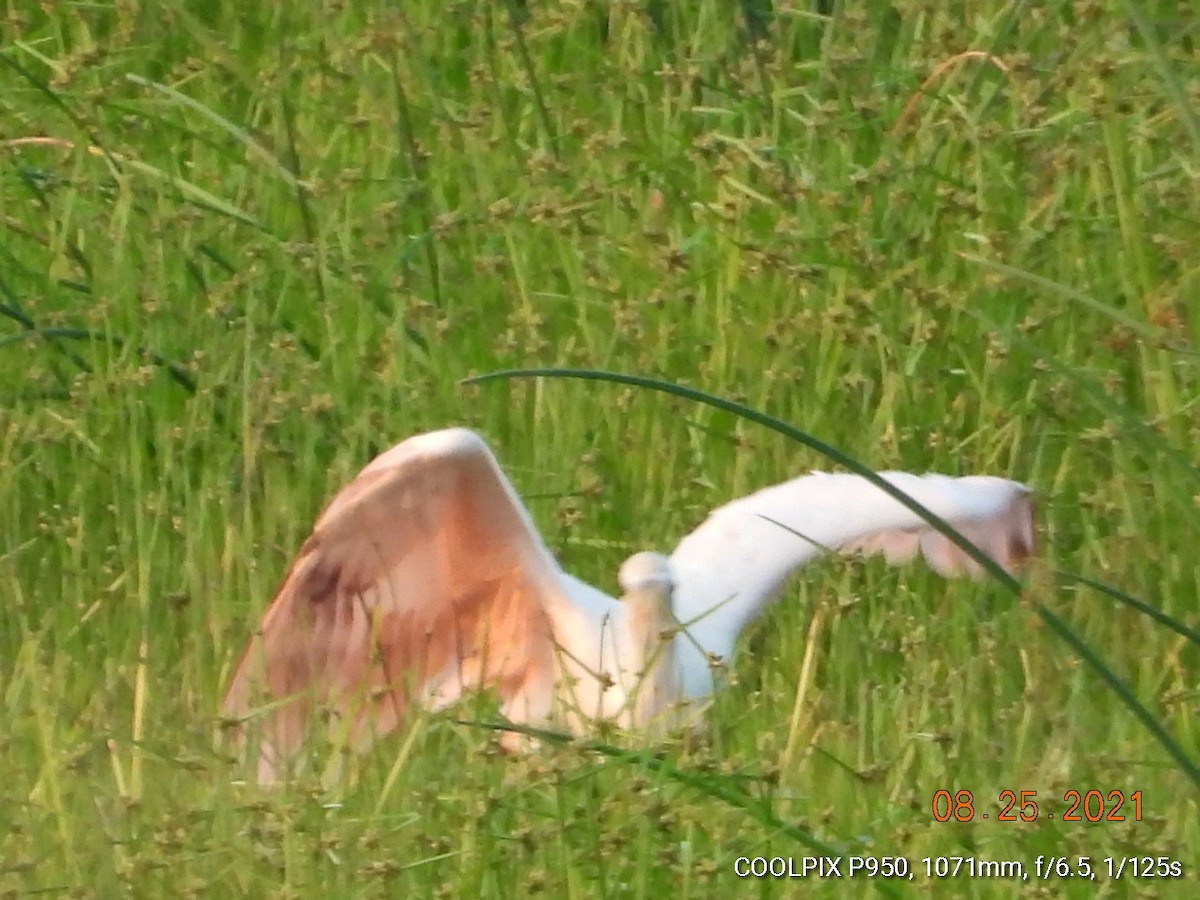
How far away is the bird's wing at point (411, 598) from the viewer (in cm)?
343

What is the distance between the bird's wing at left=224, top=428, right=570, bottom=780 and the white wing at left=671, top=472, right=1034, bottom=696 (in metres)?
0.19

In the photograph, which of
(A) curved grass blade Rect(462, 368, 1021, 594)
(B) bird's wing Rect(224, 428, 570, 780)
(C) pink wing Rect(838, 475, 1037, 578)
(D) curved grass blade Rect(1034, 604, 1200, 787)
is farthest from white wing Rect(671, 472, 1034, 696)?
(D) curved grass blade Rect(1034, 604, 1200, 787)

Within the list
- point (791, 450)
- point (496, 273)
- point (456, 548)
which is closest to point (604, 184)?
point (496, 273)

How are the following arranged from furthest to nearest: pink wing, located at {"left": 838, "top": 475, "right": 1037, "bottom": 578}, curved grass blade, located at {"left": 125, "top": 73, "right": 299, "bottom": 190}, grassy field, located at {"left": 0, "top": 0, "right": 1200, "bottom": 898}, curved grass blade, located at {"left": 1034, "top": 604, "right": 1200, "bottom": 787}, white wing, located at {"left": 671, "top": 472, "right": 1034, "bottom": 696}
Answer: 1. curved grass blade, located at {"left": 125, "top": 73, "right": 299, "bottom": 190}
2. pink wing, located at {"left": 838, "top": 475, "right": 1037, "bottom": 578}
3. white wing, located at {"left": 671, "top": 472, "right": 1034, "bottom": 696}
4. grassy field, located at {"left": 0, "top": 0, "right": 1200, "bottom": 898}
5. curved grass blade, located at {"left": 1034, "top": 604, "right": 1200, "bottom": 787}

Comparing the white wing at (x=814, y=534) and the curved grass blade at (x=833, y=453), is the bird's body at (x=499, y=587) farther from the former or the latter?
the curved grass blade at (x=833, y=453)

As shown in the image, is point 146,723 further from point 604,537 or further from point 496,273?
point 496,273

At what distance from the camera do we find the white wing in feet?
11.5

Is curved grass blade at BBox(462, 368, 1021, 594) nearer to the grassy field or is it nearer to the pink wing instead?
the grassy field

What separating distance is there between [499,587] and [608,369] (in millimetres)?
593

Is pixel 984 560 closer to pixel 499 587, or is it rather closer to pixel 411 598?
pixel 499 587

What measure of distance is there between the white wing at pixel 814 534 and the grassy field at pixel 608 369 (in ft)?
0.18

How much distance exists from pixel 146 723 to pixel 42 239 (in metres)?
1.45

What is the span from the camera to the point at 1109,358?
4.13 m
